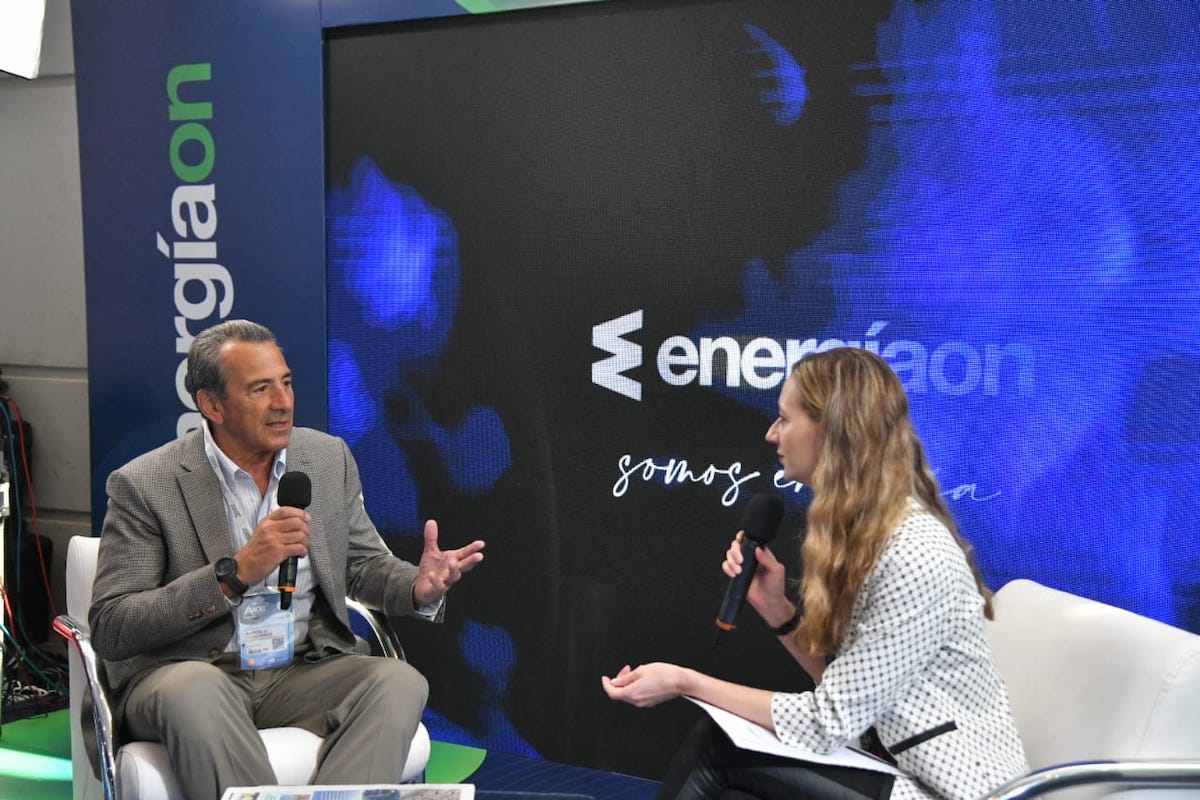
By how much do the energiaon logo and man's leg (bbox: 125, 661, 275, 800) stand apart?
1633mm

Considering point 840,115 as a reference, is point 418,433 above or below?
below

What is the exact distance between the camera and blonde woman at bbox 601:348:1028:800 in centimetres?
217

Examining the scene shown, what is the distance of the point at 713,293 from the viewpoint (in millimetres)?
3768

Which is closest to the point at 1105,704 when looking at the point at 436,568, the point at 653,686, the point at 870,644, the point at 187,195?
the point at 870,644

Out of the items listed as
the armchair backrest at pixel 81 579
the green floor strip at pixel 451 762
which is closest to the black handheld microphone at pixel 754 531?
the armchair backrest at pixel 81 579

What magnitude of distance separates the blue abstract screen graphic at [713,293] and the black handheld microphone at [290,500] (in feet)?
4.03

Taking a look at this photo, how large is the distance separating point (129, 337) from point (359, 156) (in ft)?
4.04

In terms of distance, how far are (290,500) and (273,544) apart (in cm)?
16

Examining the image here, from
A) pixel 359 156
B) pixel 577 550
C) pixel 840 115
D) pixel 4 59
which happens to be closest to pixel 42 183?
pixel 4 59

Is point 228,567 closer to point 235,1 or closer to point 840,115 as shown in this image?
point 840,115

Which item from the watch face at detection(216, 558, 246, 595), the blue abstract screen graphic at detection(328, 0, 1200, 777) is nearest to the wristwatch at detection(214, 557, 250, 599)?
the watch face at detection(216, 558, 246, 595)

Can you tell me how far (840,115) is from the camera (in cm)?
356

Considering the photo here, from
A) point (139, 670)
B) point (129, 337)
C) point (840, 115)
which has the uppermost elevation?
point (840, 115)

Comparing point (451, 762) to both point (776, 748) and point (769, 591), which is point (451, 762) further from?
point (776, 748)
